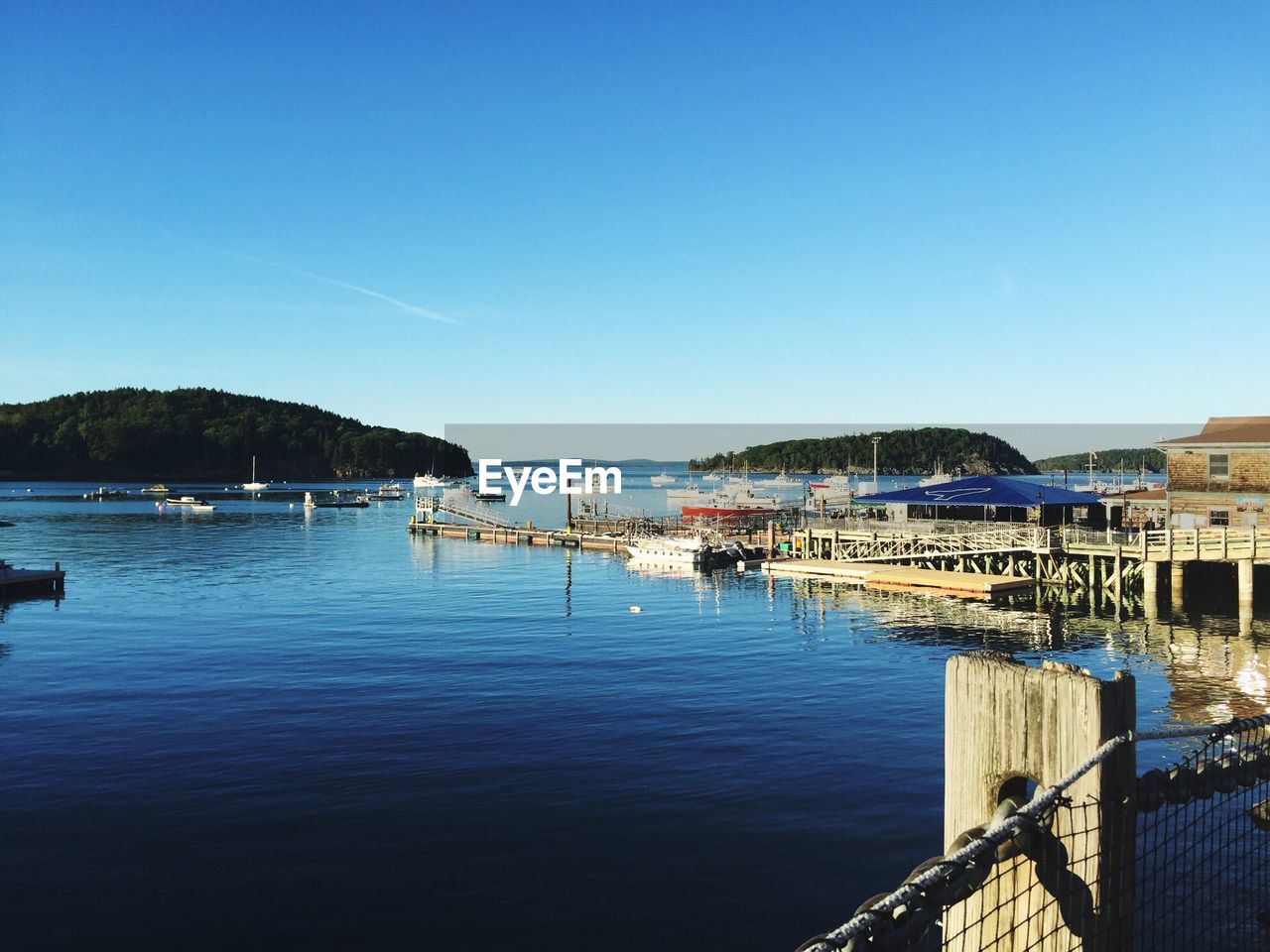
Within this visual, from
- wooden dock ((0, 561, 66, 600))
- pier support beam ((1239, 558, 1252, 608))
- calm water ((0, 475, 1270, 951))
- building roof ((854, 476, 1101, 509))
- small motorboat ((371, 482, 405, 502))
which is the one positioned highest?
building roof ((854, 476, 1101, 509))

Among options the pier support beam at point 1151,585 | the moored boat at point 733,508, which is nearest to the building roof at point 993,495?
the pier support beam at point 1151,585

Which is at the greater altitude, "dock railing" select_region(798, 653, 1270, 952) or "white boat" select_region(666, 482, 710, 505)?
"dock railing" select_region(798, 653, 1270, 952)

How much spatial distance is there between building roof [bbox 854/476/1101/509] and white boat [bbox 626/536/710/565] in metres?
13.2

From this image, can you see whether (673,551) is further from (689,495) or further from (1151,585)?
(689,495)

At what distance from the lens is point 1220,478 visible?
4550cm

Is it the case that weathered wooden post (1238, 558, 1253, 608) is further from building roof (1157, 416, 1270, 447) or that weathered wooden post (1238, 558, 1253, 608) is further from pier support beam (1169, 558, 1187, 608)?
building roof (1157, 416, 1270, 447)

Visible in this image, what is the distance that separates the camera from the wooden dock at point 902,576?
4606 cm

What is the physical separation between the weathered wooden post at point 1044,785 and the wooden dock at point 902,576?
44.7 metres

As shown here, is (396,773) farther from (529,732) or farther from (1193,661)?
(1193,661)

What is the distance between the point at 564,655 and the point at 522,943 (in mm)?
19875

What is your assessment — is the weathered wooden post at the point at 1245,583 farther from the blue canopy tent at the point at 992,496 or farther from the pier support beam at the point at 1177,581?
the blue canopy tent at the point at 992,496

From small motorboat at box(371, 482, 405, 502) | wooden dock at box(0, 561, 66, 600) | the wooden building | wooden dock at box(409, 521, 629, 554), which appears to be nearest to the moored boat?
wooden dock at box(409, 521, 629, 554)

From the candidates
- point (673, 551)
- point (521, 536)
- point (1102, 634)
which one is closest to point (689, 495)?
point (521, 536)

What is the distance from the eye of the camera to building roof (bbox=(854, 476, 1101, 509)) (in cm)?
5182
